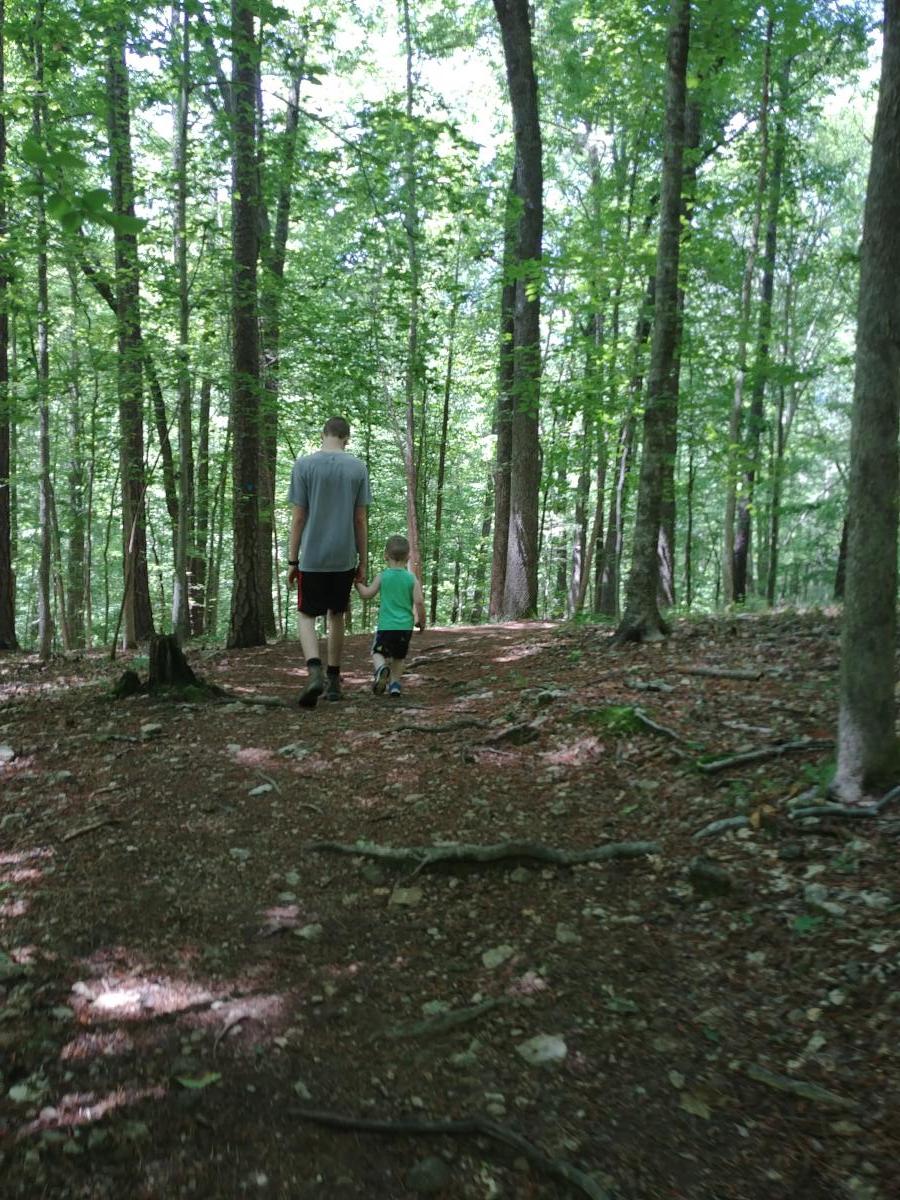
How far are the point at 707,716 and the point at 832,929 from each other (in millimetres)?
2412

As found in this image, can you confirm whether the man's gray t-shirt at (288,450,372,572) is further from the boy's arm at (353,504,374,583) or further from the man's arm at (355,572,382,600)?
the man's arm at (355,572,382,600)

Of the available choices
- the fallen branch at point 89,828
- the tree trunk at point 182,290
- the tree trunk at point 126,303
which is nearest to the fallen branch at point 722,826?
the fallen branch at point 89,828

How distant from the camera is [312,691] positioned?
6.71m

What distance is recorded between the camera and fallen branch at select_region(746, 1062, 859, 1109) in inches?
85.4

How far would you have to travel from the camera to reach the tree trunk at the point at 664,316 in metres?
Answer: 7.49

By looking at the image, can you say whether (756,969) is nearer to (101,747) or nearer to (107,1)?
(101,747)

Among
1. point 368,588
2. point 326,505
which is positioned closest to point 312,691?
point 368,588

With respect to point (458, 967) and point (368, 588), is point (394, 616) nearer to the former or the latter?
point (368, 588)

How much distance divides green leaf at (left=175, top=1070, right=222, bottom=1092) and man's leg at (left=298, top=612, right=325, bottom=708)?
4.48 metres

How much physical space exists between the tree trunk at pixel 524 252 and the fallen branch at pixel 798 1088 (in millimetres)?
10389

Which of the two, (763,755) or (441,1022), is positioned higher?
(763,755)

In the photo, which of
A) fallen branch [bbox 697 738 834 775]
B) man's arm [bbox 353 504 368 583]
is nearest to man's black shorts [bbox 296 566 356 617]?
man's arm [bbox 353 504 368 583]

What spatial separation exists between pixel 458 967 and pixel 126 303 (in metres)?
10.1

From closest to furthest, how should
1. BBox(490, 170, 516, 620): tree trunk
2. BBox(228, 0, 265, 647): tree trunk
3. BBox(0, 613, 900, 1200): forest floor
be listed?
BBox(0, 613, 900, 1200): forest floor
BBox(228, 0, 265, 647): tree trunk
BBox(490, 170, 516, 620): tree trunk
